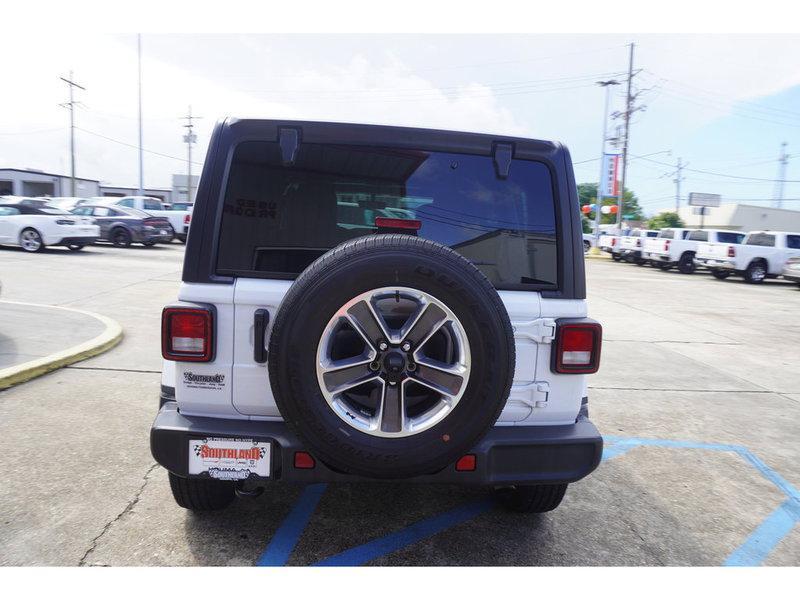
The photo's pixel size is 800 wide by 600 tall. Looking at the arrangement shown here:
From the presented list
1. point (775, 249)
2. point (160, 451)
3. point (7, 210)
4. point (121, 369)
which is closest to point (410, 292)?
point (160, 451)

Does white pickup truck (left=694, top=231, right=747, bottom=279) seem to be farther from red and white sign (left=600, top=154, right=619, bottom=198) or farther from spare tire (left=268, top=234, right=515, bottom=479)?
spare tire (left=268, top=234, right=515, bottom=479)

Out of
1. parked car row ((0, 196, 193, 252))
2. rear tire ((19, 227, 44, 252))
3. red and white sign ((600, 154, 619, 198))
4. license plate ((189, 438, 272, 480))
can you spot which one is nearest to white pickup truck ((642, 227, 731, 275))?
red and white sign ((600, 154, 619, 198))

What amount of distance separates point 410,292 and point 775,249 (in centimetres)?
2170

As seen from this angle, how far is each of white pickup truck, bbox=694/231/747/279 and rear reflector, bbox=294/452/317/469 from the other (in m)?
20.9

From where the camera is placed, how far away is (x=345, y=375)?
2139 mm

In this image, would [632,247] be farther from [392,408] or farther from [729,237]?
[392,408]

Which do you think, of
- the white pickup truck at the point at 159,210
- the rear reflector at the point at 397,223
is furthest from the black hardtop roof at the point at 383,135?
the white pickup truck at the point at 159,210

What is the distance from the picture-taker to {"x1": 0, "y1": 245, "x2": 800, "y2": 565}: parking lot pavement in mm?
2549

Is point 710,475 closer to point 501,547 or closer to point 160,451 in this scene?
point 501,547

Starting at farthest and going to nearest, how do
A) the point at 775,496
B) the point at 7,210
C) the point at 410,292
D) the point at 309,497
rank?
1. the point at 7,210
2. the point at 775,496
3. the point at 309,497
4. the point at 410,292

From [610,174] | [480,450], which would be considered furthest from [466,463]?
[610,174]

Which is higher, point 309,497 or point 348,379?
point 348,379

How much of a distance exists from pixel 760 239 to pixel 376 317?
72.7 feet

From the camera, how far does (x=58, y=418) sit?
3982mm
